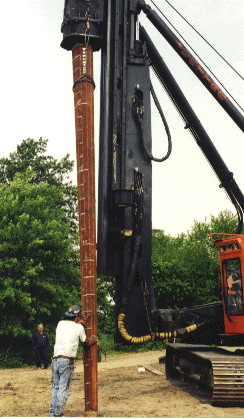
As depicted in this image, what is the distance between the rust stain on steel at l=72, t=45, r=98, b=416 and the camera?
744cm

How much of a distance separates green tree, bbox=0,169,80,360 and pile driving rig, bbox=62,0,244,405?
12.7m

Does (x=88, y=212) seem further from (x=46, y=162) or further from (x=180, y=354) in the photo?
(x=46, y=162)


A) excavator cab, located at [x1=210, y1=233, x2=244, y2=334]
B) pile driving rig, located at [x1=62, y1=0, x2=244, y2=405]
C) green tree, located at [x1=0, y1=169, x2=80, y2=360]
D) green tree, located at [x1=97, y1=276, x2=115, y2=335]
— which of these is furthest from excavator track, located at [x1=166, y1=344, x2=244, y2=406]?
green tree, located at [x1=97, y1=276, x2=115, y2=335]

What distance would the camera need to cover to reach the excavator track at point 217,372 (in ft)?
28.0

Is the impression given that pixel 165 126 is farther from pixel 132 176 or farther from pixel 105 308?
pixel 105 308

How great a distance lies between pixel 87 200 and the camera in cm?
765

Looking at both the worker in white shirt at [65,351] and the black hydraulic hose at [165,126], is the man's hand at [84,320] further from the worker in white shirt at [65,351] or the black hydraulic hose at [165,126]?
the black hydraulic hose at [165,126]

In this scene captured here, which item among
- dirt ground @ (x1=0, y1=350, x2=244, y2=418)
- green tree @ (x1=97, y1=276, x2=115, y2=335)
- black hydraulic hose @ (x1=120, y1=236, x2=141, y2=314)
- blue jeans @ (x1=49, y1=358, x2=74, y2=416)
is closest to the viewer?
blue jeans @ (x1=49, y1=358, x2=74, y2=416)

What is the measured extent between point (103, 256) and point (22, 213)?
599 inches

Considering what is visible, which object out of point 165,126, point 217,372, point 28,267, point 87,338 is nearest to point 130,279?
point 87,338

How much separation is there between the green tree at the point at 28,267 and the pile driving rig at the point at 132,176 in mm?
12742

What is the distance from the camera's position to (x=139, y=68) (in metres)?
8.41

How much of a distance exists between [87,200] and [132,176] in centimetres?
87

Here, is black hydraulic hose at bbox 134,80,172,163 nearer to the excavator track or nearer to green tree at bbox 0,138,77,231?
the excavator track
